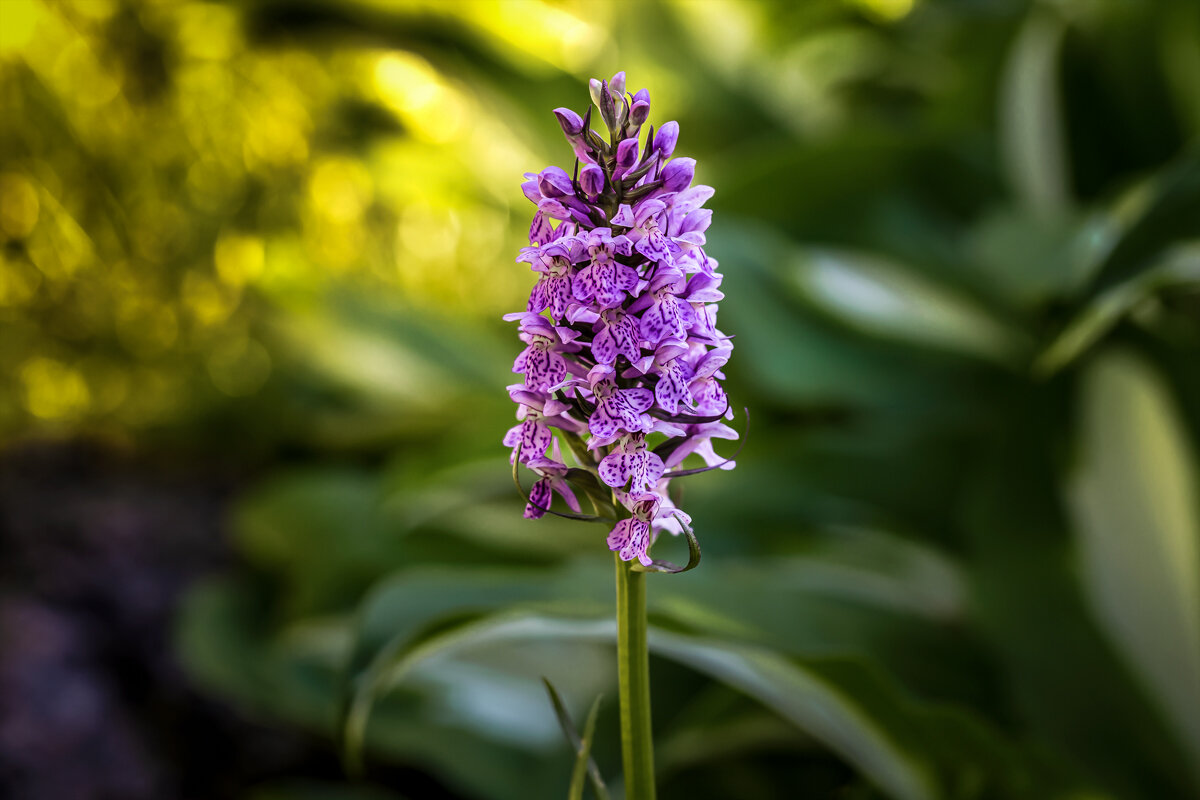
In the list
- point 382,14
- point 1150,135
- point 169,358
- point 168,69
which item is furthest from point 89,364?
point 1150,135

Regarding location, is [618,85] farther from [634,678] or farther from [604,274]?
[634,678]

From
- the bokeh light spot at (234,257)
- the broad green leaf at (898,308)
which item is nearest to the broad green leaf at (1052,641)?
the broad green leaf at (898,308)

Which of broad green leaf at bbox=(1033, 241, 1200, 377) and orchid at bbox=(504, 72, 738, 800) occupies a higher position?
broad green leaf at bbox=(1033, 241, 1200, 377)

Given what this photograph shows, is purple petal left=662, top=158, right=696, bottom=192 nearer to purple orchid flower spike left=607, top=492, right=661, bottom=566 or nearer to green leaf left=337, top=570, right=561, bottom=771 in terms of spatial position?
purple orchid flower spike left=607, top=492, right=661, bottom=566

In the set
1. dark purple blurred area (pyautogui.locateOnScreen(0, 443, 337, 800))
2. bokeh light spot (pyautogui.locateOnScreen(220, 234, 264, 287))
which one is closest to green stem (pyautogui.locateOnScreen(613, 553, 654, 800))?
dark purple blurred area (pyautogui.locateOnScreen(0, 443, 337, 800))

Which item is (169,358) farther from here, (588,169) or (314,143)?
(588,169)

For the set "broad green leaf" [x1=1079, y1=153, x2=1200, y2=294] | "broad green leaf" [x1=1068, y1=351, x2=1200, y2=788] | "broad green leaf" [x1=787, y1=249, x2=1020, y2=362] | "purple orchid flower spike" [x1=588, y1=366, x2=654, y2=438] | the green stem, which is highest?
"broad green leaf" [x1=787, y1=249, x2=1020, y2=362]

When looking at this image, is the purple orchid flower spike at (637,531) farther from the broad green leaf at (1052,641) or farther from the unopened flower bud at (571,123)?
the broad green leaf at (1052,641)
